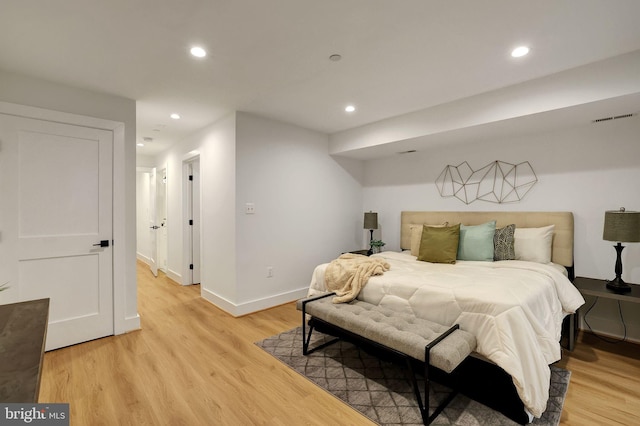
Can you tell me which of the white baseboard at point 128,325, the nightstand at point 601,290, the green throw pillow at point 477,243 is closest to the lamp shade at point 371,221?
the green throw pillow at point 477,243

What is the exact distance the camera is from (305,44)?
80.2 inches

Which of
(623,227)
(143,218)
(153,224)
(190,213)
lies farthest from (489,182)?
(143,218)

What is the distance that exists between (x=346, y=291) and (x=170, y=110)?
282cm

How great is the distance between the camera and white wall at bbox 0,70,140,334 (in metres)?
2.70

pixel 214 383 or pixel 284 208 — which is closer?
pixel 214 383

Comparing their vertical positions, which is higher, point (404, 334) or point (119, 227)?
point (119, 227)

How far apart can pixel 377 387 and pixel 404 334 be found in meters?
0.54

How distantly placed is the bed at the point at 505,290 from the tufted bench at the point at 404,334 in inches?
4.7

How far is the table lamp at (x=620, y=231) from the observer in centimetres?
240

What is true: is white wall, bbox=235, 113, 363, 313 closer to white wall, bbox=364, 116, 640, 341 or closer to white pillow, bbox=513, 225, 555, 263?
white wall, bbox=364, 116, 640, 341

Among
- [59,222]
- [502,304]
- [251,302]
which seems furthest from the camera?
[251,302]

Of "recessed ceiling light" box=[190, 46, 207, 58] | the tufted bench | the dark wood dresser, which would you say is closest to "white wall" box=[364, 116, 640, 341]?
the tufted bench

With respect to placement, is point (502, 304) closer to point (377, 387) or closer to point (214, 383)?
point (377, 387)

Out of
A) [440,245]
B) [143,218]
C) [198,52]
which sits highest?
[198,52]
